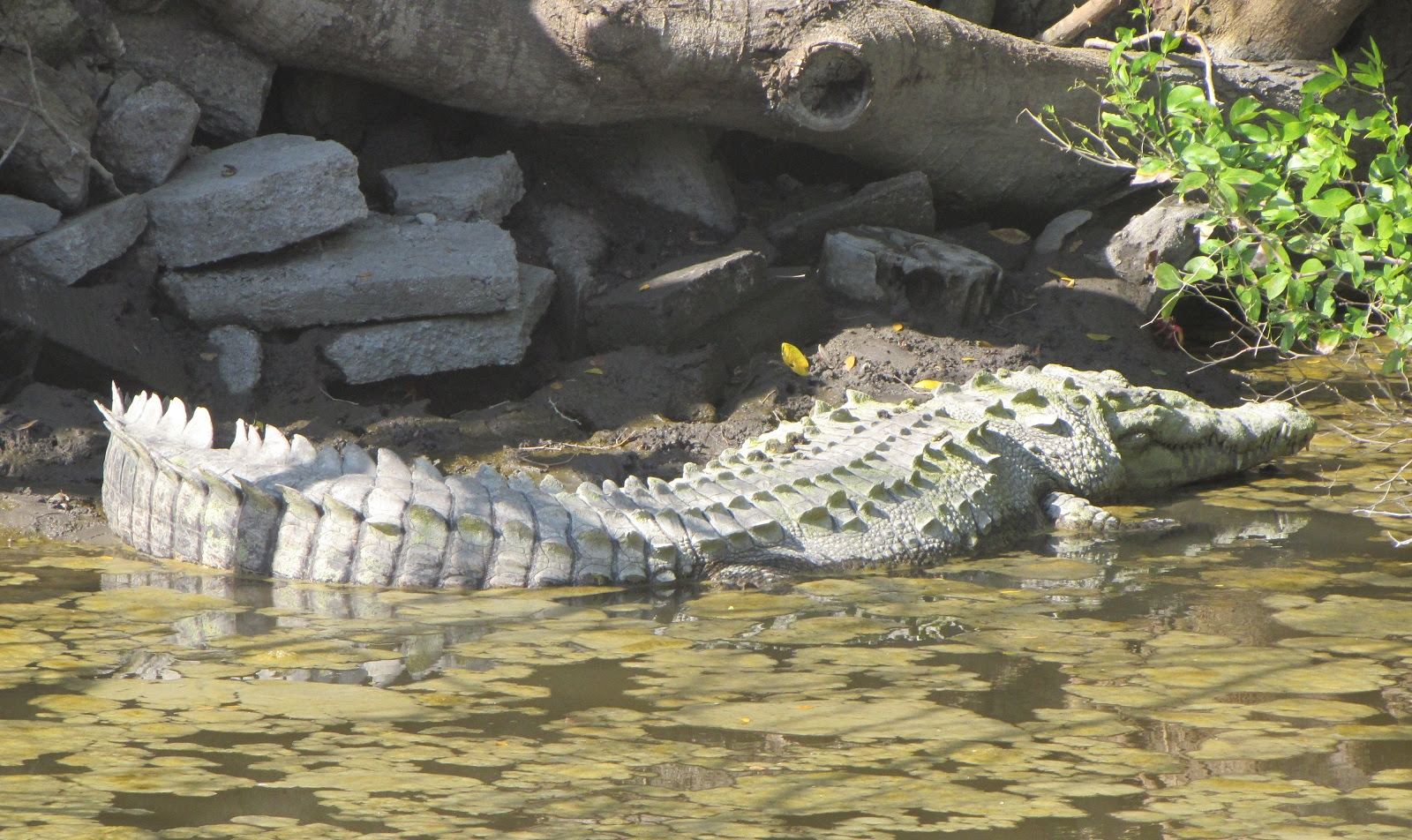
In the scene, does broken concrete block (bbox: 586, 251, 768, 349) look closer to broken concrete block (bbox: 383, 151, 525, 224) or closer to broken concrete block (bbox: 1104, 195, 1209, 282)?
broken concrete block (bbox: 383, 151, 525, 224)

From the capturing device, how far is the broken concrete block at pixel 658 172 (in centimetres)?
691

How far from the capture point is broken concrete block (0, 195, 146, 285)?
204 inches

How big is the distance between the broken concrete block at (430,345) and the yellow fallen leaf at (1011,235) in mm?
3138

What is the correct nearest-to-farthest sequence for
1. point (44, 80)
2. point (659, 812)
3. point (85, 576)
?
point (659, 812)
point (85, 576)
point (44, 80)

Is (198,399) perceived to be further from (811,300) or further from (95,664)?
(811,300)

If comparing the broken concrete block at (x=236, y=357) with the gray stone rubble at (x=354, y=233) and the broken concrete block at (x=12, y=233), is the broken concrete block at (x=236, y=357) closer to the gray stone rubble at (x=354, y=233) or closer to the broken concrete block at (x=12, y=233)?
the gray stone rubble at (x=354, y=233)

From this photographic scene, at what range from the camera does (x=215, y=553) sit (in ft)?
13.4

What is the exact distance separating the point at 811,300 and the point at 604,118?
54.6 inches

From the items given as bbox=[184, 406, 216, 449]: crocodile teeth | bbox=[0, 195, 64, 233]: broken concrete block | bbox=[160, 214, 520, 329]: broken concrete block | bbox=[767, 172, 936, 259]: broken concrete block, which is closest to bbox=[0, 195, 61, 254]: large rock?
bbox=[0, 195, 64, 233]: broken concrete block

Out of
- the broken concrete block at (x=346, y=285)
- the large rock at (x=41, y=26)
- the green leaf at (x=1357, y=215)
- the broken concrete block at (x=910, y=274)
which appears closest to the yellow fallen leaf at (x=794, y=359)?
the broken concrete block at (x=910, y=274)

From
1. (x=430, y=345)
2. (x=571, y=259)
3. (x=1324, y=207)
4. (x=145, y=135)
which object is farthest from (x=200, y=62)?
(x=1324, y=207)

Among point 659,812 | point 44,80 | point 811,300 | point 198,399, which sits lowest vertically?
point 659,812

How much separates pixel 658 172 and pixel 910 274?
1.44 metres

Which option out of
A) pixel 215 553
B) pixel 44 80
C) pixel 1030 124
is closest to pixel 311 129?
pixel 44 80
